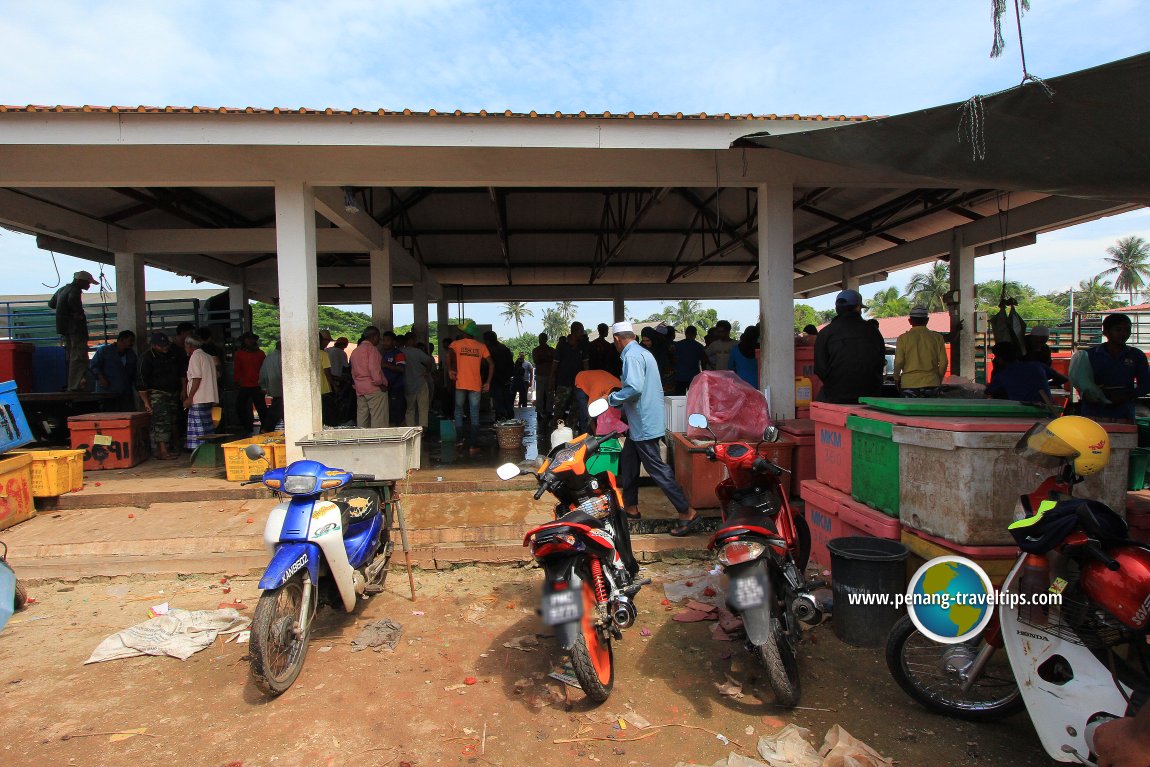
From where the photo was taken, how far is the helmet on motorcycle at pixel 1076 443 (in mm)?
2732

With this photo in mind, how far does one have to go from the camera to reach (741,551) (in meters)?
3.07

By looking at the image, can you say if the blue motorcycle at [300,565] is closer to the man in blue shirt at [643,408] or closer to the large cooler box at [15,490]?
the man in blue shirt at [643,408]

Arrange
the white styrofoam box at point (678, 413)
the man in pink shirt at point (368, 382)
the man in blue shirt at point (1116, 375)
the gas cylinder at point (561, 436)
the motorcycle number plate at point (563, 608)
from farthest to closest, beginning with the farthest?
the man in pink shirt at point (368, 382), the white styrofoam box at point (678, 413), the man in blue shirt at point (1116, 375), the gas cylinder at point (561, 436), the motorcycle number plate at point (563, 608)

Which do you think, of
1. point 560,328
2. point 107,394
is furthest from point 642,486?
point 560,328

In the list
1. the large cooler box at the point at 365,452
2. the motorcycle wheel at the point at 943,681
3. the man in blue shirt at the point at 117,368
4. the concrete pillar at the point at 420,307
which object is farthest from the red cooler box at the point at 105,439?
the motorcycle wheel at the point at 943,681

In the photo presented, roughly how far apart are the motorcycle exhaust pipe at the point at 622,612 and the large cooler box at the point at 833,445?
219cm

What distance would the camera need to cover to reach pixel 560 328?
6638 centimetres

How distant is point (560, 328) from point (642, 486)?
5978cm

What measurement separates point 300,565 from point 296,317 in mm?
4074

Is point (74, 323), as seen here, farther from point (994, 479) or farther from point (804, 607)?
point (994, 479)

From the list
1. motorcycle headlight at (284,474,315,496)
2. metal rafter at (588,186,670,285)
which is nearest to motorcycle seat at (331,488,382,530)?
motorcycle headlight at (284,474,315,496)

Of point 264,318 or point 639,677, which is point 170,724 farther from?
point 264,318

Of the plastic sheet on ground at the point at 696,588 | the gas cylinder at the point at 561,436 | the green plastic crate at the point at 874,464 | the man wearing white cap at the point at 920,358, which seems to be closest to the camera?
the gas cylinder at the point at 561,436

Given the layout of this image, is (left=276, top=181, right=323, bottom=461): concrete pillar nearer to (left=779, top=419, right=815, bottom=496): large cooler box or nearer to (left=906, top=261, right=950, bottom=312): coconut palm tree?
(left=779, top=419, right=815, bottom=496): large cooler box
